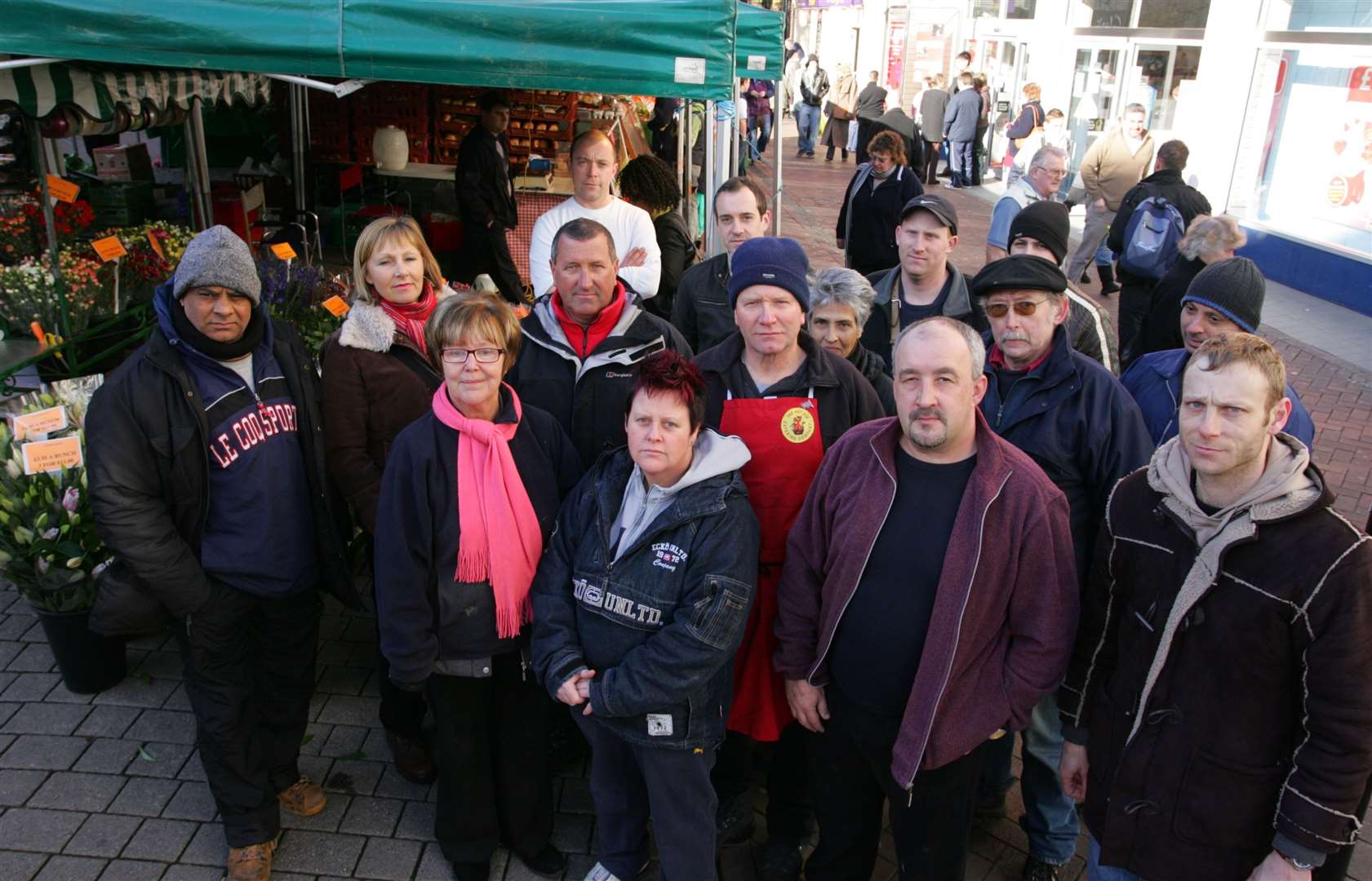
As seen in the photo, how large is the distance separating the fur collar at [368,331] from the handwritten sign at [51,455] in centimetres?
138

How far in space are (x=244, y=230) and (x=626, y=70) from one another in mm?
5157

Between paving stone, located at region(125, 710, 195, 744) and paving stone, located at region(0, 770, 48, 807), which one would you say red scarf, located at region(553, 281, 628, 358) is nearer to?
paving stone, located at region(125, 710, 195, 744)

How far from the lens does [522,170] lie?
8.84 metres

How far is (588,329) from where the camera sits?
346cm

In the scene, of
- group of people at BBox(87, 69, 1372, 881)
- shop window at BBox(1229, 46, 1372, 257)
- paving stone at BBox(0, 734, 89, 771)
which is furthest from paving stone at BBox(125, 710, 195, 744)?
shop window at BBox(1229, 46, 1372, 257)

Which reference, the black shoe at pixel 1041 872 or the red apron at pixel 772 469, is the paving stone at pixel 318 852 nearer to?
the red apron at pixel 772 469

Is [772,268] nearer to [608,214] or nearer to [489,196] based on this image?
[608,214]

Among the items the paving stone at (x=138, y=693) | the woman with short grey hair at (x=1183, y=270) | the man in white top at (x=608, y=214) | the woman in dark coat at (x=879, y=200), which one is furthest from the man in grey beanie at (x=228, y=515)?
the woman in dark coat at (x=879, y=200)

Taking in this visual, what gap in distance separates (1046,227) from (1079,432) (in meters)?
1.35

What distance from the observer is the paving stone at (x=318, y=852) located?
132 inches

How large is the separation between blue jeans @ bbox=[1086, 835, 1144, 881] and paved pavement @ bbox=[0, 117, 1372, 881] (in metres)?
0.75

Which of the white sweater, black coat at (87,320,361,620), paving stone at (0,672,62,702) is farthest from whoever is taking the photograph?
the white sweater

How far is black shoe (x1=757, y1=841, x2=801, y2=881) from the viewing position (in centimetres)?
333

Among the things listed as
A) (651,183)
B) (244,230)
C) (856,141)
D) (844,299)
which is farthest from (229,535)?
(856,141)
